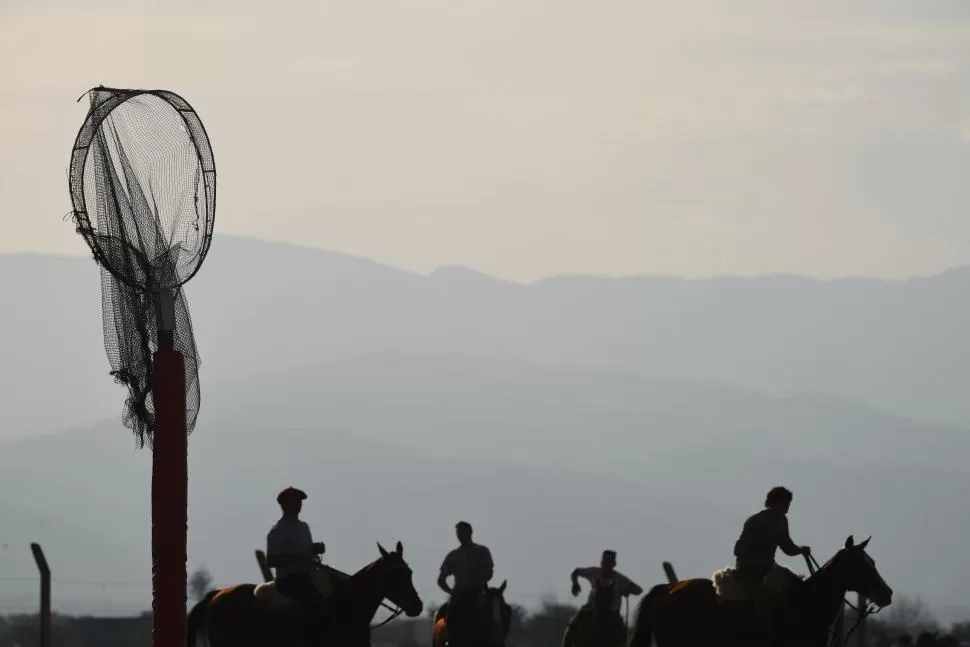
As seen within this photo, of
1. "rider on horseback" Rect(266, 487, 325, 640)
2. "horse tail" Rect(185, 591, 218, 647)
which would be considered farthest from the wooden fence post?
"rider on horseback" Rect(266, 487, 325, 640)

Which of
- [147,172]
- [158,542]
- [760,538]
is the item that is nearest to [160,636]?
[158,542]

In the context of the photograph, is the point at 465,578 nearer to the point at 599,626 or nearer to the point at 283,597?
the point at 599,626

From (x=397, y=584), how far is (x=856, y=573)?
464cm

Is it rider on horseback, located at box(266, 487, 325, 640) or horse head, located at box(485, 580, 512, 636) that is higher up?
rider on horseback, located at box(266, 487, 325, 640)

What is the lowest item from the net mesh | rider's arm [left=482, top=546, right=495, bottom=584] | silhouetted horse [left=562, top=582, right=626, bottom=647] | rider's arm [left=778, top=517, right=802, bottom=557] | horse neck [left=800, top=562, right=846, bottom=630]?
silhouetted horse [left=562, top=582, right=626, bottom=647]

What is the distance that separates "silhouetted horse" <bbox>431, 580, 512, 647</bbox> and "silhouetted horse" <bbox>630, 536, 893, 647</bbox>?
11.3 ft

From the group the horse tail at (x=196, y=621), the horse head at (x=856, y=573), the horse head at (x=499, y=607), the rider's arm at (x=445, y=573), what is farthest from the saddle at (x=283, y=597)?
the horse head at (x=856, y=573)

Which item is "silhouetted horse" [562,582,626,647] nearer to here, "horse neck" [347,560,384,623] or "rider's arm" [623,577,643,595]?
"rider's arm" [623,577,643,595]

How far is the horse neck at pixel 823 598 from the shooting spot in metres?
23.3

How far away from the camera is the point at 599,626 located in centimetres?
2858

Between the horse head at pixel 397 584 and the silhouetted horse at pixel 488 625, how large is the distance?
3.31 meters

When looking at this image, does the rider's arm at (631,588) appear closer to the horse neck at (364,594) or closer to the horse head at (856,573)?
the horse head at (856,573)

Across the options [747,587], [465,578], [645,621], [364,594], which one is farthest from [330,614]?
[747,587]

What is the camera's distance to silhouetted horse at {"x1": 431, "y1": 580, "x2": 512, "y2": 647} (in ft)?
88.8
